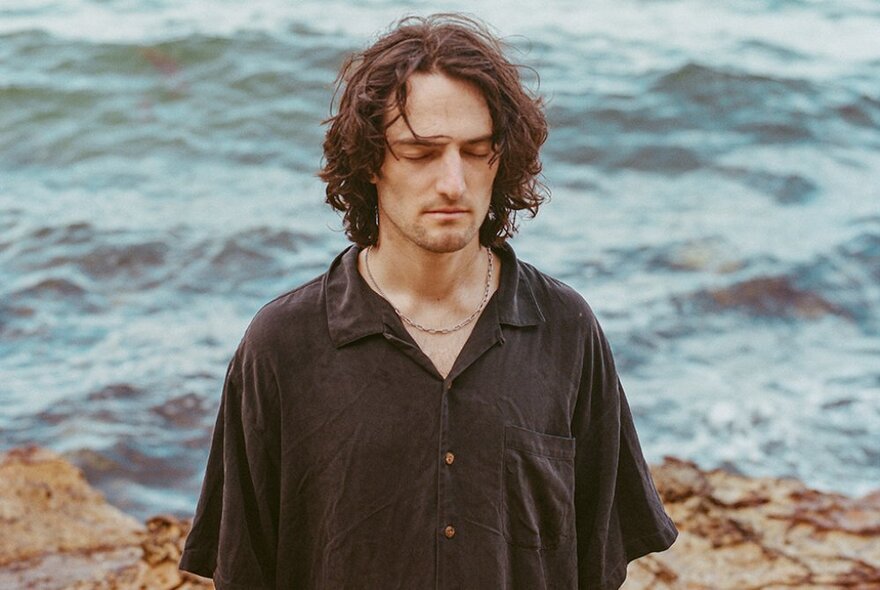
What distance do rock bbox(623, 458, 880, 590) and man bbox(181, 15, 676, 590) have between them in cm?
158

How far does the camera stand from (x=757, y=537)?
4.54 m

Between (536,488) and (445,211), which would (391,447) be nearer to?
(536,488)

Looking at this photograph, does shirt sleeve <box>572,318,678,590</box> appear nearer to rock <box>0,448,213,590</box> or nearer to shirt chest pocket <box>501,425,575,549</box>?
shirt chest pocket <box>501,425,575,549</box>

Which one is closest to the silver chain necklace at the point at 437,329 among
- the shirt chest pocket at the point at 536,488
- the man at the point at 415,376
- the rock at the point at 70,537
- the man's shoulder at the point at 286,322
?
the man at the point at 415,376

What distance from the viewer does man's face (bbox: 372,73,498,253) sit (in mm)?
2477

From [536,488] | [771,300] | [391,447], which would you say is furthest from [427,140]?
[771,300]

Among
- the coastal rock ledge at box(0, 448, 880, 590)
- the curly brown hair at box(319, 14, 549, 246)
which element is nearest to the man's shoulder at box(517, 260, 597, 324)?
the curly brown hair at box(319, 14, 549, 246)

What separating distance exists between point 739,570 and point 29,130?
8.25 metres

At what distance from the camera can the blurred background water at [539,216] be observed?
6.36 m

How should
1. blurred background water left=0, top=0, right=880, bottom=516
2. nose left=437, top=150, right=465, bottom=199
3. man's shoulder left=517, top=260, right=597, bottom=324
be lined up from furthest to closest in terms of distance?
blurred background water left=0, top=0, right=880, bottom=516, man's shoulder left=517, top=260, right=597, bottom=324, nose left=437, top=150, right=465, bottom=199

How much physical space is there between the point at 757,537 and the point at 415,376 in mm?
2378

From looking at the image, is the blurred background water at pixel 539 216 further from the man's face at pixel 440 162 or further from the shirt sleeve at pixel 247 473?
the man's face at pixel 440 162

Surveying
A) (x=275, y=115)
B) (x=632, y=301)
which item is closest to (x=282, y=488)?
(x=632, y=301)

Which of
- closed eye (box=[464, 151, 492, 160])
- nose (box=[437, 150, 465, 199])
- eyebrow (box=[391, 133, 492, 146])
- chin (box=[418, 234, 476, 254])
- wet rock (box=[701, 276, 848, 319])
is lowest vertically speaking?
wet rock (box=[701, 276, 848, 319])
